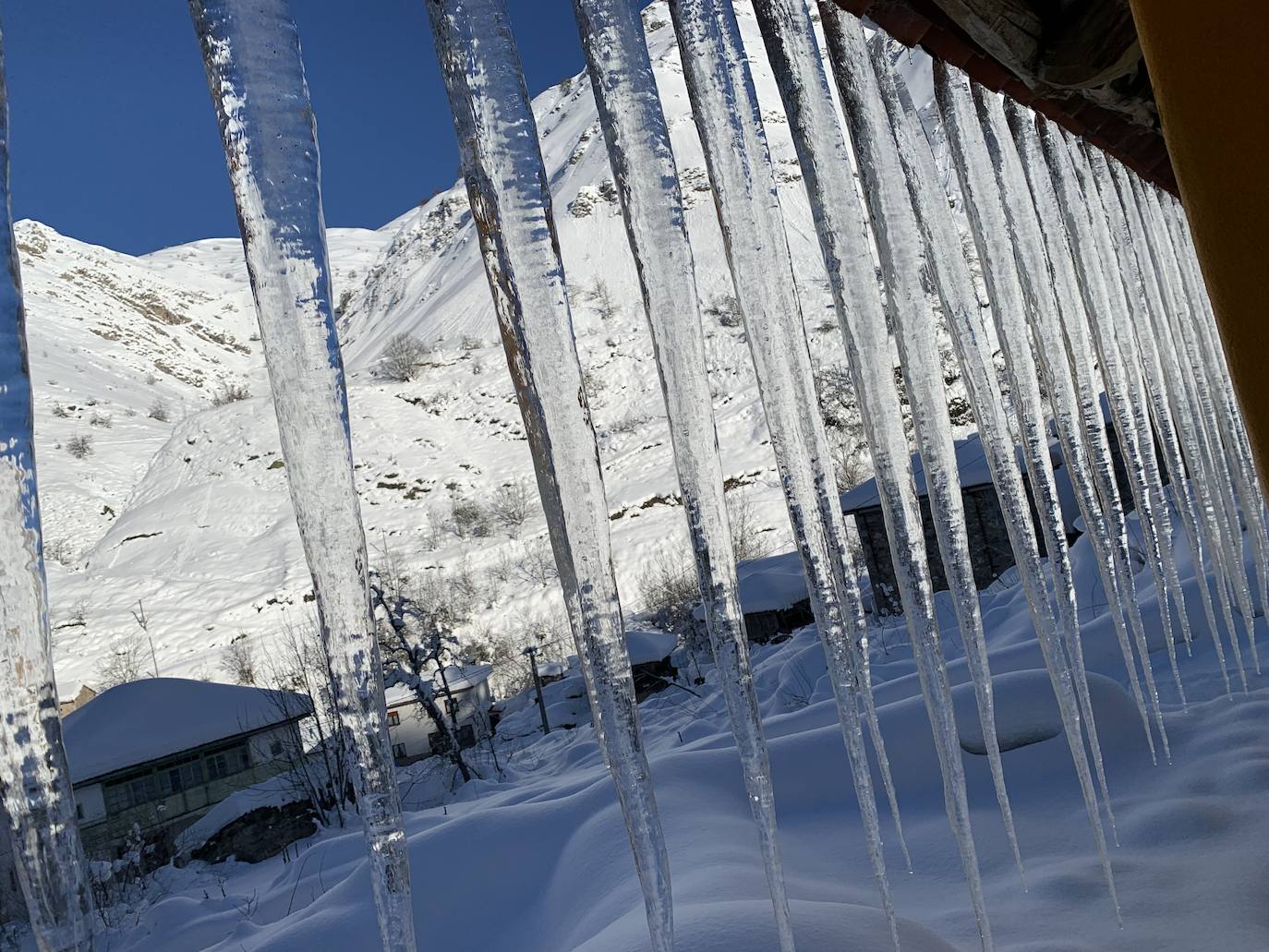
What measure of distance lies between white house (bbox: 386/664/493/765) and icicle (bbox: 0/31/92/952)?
65.7 ft

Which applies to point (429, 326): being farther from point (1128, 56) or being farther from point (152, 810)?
point (1128, 56)

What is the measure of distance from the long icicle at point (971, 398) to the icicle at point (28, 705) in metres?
→ 1.56

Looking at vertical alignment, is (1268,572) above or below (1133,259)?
below

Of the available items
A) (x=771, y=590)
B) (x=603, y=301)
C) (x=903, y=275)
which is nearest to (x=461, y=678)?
(x=771, y=590)

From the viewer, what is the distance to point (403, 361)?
48281 millimetres

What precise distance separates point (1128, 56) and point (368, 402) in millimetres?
45437

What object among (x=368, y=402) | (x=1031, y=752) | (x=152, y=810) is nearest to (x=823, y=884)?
A: (x=1031, y=752)

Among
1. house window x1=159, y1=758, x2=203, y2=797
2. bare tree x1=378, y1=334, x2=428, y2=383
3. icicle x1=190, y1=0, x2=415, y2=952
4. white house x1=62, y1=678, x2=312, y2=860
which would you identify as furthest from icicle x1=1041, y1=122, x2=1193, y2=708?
bare tree x1=378, y1=334, x2=428, y2=383

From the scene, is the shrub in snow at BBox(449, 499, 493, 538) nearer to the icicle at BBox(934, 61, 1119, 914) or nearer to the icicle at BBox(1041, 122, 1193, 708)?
the icicle at BBox(1041, 122, 1193, 708)

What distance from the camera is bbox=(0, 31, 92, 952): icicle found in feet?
2.42

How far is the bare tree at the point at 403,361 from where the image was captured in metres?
47.9

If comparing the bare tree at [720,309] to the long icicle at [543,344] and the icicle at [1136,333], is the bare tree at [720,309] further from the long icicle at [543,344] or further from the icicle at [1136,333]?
the long icicle at [543,344]

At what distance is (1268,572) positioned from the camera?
4.30 metres

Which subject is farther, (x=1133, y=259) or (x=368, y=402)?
(x=368, y=402)
